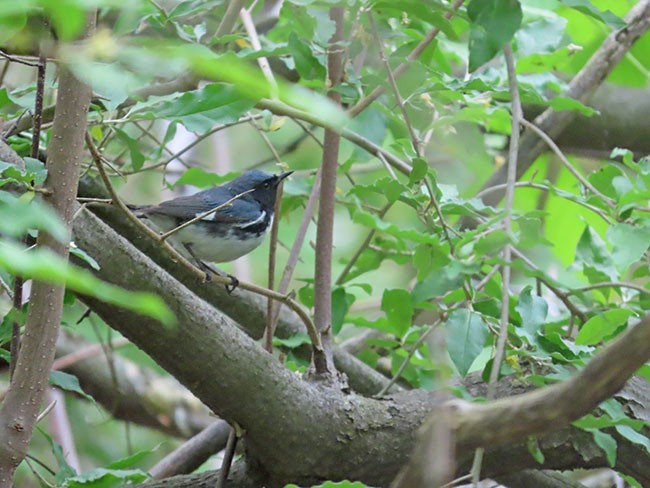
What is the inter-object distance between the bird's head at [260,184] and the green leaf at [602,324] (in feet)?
5.08

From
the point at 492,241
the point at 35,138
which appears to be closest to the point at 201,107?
the point at 35,138

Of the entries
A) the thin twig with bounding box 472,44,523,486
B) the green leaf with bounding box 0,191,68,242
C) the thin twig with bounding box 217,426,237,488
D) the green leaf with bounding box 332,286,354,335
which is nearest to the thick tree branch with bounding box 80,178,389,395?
the green leaf with bounding box 332,286,354,335

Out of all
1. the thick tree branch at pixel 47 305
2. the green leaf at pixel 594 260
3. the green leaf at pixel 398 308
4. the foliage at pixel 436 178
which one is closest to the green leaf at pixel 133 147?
the foliage at pixel 436 178

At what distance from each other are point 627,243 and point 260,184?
1.60 meters

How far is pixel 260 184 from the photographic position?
3217 mm

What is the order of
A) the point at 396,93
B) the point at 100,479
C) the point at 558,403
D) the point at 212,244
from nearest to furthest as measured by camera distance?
the point at 558,403
the point at 100,479
the point at 396,93
the point at 212,244

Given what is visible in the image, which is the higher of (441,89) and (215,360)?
(441,89)

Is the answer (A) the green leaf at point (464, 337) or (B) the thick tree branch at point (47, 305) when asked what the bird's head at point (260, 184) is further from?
(B) the thick tree branch at point (47, 305)

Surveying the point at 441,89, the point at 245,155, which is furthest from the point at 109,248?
the point at 245,155

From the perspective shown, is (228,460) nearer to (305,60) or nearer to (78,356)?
(305,60)

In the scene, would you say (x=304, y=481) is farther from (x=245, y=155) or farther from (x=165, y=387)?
(x=245, y=155)

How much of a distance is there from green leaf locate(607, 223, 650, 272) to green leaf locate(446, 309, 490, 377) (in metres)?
0.31

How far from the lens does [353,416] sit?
2.06 metres

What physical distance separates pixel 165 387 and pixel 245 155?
1.74m
